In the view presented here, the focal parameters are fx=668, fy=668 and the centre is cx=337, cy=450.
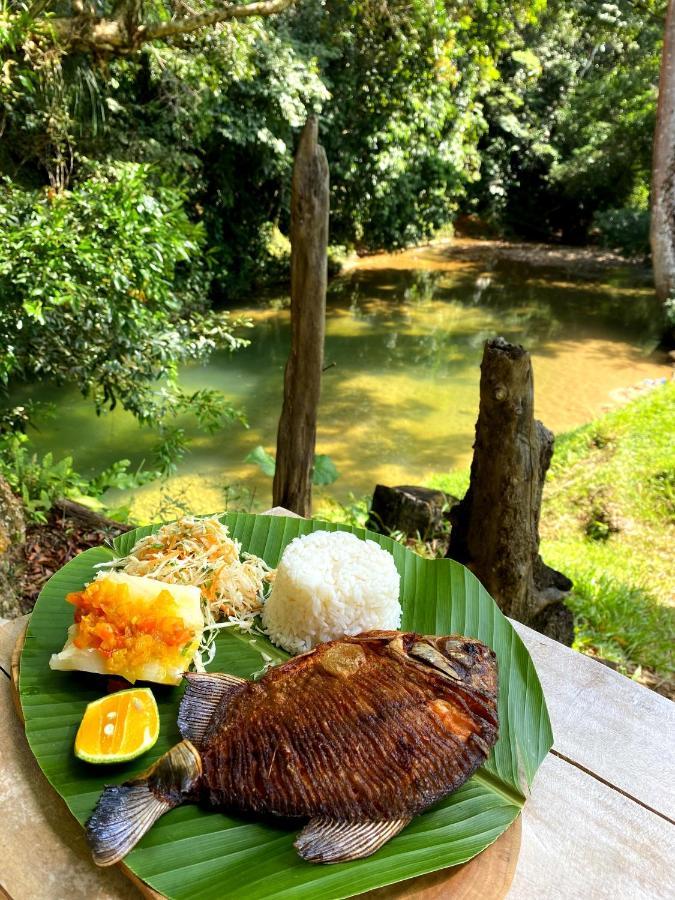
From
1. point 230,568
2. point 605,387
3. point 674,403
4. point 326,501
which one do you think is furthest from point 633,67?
point 230,568

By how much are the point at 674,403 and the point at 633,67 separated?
1315 cm

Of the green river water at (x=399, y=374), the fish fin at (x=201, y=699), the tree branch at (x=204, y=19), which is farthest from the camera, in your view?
the green river water at (x=399, y=374)

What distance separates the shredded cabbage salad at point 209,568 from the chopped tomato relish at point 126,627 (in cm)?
26

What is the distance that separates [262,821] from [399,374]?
32.1 ft

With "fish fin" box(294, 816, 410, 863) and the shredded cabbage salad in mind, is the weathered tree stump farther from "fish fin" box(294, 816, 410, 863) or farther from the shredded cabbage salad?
"fish fin" box(294, 816, 410, 863)

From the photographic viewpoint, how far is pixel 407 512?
5691 mm

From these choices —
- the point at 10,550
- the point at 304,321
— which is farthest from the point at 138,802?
the point at 304,321

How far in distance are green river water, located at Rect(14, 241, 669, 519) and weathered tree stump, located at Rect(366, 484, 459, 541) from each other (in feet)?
3.79

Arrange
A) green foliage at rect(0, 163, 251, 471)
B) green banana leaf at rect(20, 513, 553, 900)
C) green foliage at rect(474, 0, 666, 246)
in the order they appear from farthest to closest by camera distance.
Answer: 1. green foliage at rect(474, 0, 666, 246)
2. green foliage at rect(0, 163, 251, 471)
3. green banana leaf at rect(20, 513, 553, 900)

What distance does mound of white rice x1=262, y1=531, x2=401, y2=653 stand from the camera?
2.22 metres

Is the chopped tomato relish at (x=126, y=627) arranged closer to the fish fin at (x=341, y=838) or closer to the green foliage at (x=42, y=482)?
the fish fin at (x=341, y=838)

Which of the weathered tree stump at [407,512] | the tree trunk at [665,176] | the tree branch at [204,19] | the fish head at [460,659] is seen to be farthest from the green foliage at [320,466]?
the tree trunk at [665,176]

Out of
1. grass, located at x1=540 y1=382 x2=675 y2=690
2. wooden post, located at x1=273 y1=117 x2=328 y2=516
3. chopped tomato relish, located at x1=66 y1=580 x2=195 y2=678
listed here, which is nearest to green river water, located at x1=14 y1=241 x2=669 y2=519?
grass, located at x1=540 y1=382 x2=675 y2=690

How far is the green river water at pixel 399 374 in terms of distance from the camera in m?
7.98
